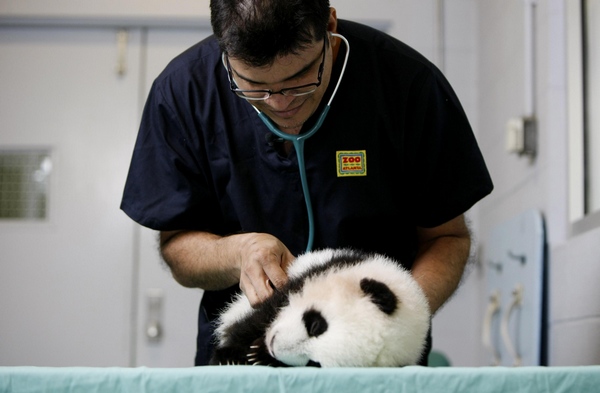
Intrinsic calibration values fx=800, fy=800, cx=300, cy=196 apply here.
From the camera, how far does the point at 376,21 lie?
140 inches

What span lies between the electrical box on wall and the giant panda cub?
4.61 ft

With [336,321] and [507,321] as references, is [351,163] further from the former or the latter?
[507,321]

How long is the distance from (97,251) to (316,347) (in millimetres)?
2571

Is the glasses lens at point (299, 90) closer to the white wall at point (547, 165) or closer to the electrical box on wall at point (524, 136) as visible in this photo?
the white wall at point (547, 165)

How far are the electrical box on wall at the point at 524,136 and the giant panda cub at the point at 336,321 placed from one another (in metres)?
1.40

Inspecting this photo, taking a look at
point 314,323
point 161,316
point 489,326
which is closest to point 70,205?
point 161,316

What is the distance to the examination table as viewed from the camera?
955 mm

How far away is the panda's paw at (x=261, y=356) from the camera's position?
3.84 ft

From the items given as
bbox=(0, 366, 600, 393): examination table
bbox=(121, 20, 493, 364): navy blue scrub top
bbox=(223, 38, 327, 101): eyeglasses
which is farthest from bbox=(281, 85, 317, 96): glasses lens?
bbox=(0, 366, 600, 393): examination table

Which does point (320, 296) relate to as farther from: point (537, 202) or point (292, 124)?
point (537, 202)

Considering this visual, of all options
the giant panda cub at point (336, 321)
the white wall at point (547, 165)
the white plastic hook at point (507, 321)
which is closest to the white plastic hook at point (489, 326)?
the white plastic hook at point (507, 321)

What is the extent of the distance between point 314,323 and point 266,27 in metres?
0.47

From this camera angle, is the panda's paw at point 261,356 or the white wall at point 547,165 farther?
the white wall at point 547,165

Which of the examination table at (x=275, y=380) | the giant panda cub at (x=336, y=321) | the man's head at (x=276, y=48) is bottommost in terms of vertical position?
the examination table at (x=275, y=380)
